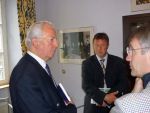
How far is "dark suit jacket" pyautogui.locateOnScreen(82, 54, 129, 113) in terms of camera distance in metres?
2.76

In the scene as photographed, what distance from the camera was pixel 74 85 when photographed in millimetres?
4527

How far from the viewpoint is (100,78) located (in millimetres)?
2766

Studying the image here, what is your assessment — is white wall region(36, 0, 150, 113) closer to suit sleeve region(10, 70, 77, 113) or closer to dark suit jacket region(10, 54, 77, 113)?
dark suit jacket region(10, 54, 77, 113)

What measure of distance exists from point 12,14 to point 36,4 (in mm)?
556

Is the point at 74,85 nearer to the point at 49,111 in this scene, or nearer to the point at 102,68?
the point at 102,68

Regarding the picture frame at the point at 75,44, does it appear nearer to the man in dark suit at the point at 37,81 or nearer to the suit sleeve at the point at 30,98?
the man in dark suit at the point at 37,81

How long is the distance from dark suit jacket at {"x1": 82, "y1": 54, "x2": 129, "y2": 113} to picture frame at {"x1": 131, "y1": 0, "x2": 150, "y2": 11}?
1.06 metres

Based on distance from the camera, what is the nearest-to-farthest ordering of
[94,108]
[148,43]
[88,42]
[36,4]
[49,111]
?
[148,43] < [49,111] < [94,108] < [88,42] < [36,4]

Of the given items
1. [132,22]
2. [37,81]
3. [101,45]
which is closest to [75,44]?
[132,22]

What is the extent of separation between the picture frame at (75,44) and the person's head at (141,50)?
3.05 metres

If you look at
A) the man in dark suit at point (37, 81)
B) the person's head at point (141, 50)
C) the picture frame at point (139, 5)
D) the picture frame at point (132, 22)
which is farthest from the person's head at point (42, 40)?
the picture frame at point (139, 5)

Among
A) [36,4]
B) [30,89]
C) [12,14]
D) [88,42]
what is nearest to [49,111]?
[30,89]

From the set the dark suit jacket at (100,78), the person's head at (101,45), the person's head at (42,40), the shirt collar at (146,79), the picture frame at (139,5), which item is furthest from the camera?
the picture frame at (139,5)

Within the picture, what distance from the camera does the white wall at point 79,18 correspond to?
12.6 ft
